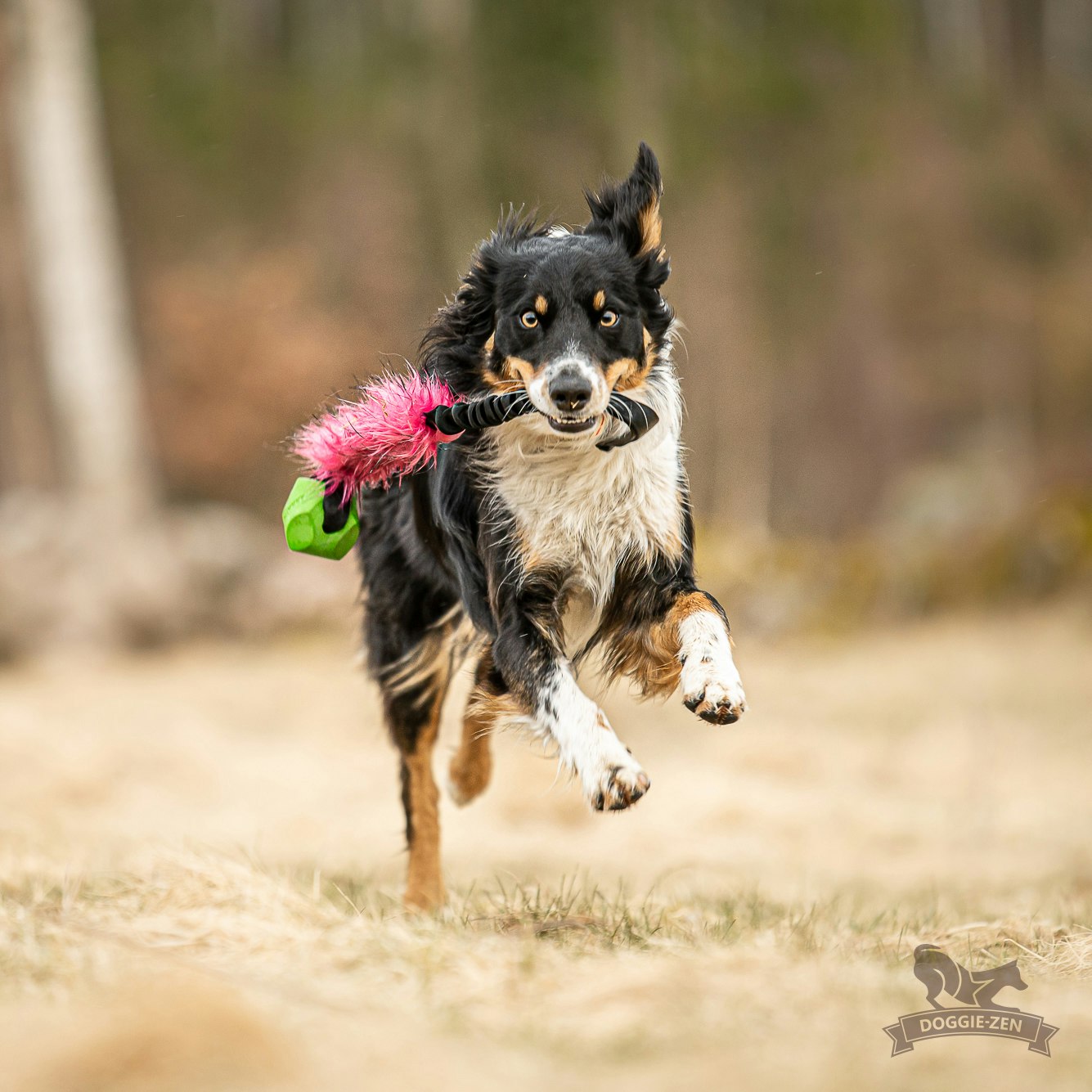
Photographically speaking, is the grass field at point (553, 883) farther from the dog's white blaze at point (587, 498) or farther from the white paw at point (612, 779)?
the dog's white blaze at point (587, 498)

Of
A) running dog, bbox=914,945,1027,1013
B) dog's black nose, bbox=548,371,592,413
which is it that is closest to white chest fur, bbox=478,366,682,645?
dog's black nose, bbox=548,371,592,413

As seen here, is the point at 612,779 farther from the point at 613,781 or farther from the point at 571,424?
the point at 571,424

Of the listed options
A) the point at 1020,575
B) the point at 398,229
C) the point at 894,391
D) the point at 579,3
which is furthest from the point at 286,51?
the point at 1020,575

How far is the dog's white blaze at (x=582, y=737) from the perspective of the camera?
3701 millimetres

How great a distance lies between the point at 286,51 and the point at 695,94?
362 inches

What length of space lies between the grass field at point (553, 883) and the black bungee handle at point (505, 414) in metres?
1.08

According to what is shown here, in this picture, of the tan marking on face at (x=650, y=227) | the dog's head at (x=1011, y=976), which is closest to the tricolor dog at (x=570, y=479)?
the tan marking on face at (x=650, y=227)

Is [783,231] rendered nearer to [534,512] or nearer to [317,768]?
[317,768]

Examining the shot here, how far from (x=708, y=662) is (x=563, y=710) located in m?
0.47

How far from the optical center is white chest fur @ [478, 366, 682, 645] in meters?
4.29

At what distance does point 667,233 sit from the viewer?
16.2 metres
